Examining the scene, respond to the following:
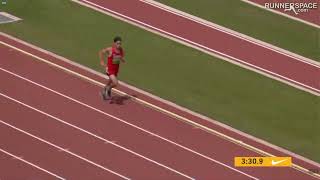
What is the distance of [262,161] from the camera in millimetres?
18391

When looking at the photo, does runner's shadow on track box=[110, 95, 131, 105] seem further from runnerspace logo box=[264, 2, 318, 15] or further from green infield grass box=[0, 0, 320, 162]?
runnerspace logo box=[264, 2, 318, 15]

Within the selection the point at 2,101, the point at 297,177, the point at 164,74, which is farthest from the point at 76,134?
the point at 297,177

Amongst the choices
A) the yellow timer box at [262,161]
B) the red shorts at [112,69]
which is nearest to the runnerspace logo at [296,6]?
the red shorts at [112,69]

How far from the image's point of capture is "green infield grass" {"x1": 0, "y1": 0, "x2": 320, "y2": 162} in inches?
794

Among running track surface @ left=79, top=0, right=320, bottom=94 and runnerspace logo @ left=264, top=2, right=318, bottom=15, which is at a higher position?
runnerspace logo @ left=264, top=2, right=318, bottom=15

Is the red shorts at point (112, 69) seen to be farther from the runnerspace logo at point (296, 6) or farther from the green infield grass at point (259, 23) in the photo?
the runnerspace logo at point (296, 6)

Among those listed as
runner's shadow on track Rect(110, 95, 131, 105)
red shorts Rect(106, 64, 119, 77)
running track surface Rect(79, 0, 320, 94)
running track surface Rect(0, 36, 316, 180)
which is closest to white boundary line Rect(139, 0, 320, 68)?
running track surface Rect(79, 0, 320, 94)

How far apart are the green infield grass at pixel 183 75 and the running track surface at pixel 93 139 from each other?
0.77 meters

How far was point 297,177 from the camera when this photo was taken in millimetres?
17844

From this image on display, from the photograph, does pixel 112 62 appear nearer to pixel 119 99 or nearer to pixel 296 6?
pixel 119 99

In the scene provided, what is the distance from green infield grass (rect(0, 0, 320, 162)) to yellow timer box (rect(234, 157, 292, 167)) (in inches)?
26.4

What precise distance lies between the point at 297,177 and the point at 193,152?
2.69 meters

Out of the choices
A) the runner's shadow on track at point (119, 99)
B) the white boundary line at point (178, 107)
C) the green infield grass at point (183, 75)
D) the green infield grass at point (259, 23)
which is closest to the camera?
the white boundary line at point (178, 107)

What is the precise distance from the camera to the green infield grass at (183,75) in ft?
66.1
